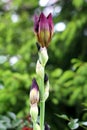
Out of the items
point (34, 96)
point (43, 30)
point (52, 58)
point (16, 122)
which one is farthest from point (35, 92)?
point (52, 58)

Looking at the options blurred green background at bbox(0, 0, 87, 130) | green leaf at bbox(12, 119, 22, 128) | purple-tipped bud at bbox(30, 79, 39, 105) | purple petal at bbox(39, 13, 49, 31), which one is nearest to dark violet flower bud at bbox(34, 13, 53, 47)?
purple petal at bbox(39, 13, 49, 31)

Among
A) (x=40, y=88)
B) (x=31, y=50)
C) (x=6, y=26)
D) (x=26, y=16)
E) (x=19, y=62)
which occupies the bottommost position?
(x=40, y=88)

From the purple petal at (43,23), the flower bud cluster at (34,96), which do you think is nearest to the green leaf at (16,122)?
the flower bud cluster at (34,96)

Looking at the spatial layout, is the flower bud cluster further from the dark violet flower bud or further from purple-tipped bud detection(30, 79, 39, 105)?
the dark violet flower bud

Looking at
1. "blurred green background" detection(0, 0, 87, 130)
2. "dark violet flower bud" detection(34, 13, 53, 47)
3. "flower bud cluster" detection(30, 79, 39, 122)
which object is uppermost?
"blurred green background" detection(0, 0, 87, 130)

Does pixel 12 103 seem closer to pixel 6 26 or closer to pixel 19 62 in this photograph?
pixel 19 62

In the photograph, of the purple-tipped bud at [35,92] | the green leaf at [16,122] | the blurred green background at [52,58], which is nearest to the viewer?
the purple-tipped bud at [35,92]

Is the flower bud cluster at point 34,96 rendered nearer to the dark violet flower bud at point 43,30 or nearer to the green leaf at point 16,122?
the dark violet flower bud at point 43,30

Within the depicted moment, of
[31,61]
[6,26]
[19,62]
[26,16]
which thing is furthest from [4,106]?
[26,16]
